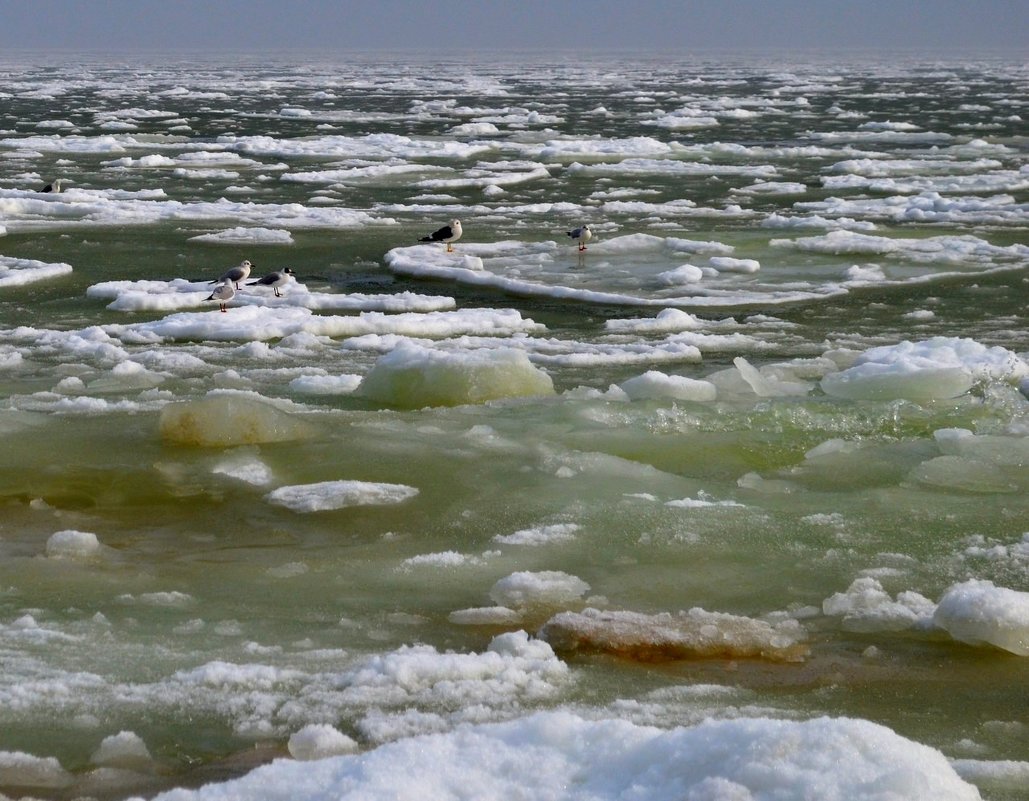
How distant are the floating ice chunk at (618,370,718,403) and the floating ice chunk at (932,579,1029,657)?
2.89 metres

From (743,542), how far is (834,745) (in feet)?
7.81

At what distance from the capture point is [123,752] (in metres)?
3.76

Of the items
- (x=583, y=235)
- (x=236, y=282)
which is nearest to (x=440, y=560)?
(x=236, y=282)

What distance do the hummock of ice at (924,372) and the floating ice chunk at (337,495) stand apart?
2.76 meters

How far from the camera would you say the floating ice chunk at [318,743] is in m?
3.75

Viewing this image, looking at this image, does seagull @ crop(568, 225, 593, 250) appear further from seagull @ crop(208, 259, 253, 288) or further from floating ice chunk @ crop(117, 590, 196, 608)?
floating ice chunk @ crop(117, 590, 196, 608)

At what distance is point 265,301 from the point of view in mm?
11648

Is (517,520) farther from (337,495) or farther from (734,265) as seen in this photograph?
(734,265)

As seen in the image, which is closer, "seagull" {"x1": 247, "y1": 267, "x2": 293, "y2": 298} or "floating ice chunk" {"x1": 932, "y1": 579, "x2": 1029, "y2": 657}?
"floating ice chunk" {"x1": 932, "y1": 579, "x2": 1029, "y2": 657}

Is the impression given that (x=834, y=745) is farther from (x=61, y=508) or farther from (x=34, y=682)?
(x=61, y=508)

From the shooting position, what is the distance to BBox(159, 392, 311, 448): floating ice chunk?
6707mm

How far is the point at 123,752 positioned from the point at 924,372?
518cm

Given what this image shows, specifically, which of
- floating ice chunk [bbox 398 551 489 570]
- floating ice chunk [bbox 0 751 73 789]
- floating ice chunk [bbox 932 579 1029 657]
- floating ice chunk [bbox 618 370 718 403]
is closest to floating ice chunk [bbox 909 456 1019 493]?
floating ice chunk [bbox 618 370 718 403]

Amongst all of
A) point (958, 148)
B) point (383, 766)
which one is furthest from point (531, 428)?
point (958, 148)
